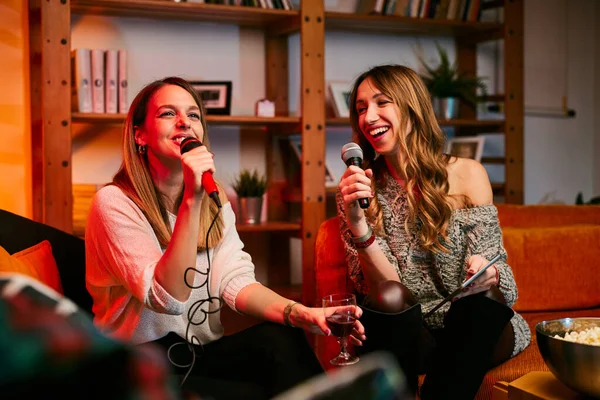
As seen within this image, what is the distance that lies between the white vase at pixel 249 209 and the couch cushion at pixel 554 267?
123 centimetres

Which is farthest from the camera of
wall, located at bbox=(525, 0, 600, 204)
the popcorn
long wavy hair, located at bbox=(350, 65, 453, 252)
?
wall, located at bbox=(525, 0, 600, 204)

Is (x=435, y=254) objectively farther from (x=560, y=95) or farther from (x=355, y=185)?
(x=560, y=95)

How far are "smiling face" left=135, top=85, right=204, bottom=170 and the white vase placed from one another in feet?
4.74

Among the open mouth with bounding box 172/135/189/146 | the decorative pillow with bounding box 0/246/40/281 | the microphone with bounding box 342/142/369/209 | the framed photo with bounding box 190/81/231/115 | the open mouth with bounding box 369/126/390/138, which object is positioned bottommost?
the decorative pillow with bounding box 0/246/40/281

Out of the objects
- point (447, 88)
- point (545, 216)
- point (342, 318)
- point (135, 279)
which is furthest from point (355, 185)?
point (447, 88)

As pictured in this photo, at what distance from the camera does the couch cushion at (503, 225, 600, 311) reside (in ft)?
8.21

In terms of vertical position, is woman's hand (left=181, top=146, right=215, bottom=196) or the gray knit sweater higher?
woman's hand (left=181, top=146, right=215, bottom=196)

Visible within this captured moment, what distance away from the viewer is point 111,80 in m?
3.02

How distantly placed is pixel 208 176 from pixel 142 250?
24 cm

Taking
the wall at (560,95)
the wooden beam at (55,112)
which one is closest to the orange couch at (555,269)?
the wooden beam at (55,112)

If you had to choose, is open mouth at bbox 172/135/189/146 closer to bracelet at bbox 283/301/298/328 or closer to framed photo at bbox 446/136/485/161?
bracelet at bbox 283/301/298/328

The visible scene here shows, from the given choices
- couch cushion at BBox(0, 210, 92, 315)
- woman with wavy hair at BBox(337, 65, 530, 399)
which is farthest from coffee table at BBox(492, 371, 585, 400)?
couch cushion at BBox(0, 210, 92, 315)

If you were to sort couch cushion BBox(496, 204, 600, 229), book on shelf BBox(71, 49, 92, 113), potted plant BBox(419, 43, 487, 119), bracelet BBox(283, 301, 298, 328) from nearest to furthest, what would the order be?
bracelet BBox(283, 301, 298, 328)
couch cushion BBox(496, 204, 600, 229)
book on shelf BBox(71, 49, 92, 113)
potted plant BBox(419, 43, 487, 119)

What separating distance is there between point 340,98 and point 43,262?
1.98m
